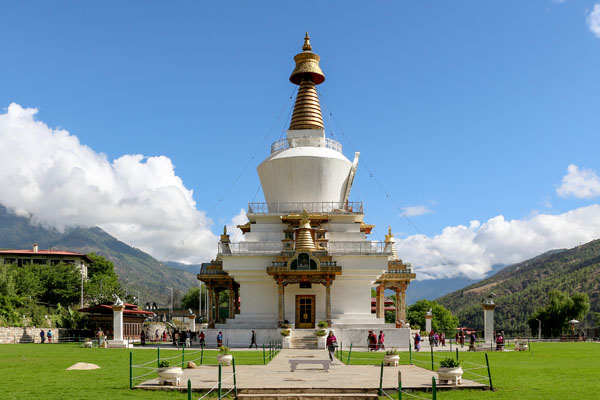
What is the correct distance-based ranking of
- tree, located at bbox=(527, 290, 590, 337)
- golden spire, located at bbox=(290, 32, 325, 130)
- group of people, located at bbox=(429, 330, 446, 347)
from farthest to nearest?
tree, located at bbox=(527, 290, 590, 337) < golden spire, located at bbox=(290, 32, 325, 130) < group of people, located at bbox=(429, 330, 446, 347)

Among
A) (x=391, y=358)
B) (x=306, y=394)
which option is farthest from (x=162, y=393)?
(x=391, y=358)

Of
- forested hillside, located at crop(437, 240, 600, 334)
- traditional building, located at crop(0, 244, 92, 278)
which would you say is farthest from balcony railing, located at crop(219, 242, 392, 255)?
forested hillside, located at crop(437, 240, 600, 334)

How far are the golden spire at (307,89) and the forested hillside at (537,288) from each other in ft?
231

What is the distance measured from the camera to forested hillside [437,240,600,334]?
130750 millimetres

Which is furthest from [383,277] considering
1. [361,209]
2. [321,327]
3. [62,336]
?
[62,336]

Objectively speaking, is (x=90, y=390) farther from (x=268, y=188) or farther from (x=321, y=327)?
(x=268, y=188)

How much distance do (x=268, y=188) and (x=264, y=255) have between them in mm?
8019

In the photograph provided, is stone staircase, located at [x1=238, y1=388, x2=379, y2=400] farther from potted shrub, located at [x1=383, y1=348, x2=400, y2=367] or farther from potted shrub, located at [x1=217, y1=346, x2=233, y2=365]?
potted shrub, located at [x1=383, y1=348, x2=400, y2=367]

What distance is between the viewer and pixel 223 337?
41031mm

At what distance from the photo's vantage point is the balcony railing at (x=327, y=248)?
4441 cm

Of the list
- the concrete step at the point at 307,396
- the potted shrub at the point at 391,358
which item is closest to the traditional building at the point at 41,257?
the potted shrub at the point at 391,358

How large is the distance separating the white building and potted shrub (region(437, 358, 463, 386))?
884 inches

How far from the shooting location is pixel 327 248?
44.8 m

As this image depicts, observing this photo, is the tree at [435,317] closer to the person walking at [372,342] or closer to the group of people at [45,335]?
the group of people at [45,335]
